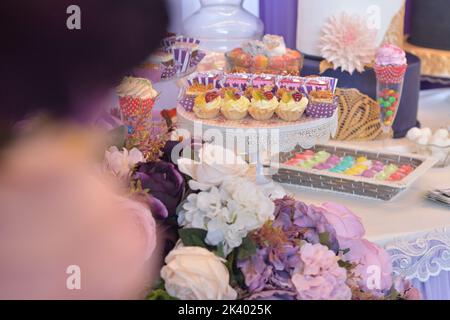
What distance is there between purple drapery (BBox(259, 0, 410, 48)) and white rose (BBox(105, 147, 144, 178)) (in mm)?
1941

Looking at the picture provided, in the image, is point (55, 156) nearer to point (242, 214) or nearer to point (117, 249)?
point (117, 249)

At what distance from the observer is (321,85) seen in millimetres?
1434

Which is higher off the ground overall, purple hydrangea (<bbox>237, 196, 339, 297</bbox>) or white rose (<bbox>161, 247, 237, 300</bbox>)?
white rose (<bbox>161, 247, 237, 300</bbox>)

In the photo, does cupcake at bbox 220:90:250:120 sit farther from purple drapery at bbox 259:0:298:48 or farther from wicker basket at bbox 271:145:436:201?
purple drapery at bbox 259:0:298:48

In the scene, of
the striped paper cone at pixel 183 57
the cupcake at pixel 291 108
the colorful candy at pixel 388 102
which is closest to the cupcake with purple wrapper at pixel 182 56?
the striped paper cone at pixel 183 57

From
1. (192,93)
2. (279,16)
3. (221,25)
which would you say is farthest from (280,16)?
(192,93)

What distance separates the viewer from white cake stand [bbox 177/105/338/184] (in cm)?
123

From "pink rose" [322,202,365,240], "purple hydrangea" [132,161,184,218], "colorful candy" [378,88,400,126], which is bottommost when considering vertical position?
"colorful candy" [378,88,400,126]

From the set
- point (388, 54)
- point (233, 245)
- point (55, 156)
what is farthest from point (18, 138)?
point (388, 54)

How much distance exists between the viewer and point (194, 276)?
47cm

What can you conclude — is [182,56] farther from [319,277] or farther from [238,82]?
[319,277]

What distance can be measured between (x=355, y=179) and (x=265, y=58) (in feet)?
1.73

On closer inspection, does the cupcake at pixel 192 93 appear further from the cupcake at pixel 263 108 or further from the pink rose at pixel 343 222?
the pink rose at pixel 343 222

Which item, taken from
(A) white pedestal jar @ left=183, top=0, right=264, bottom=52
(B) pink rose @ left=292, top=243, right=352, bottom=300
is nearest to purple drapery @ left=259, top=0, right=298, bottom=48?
(A) white pedestal jar @ left=183, top=0, right=264, bottom=52
